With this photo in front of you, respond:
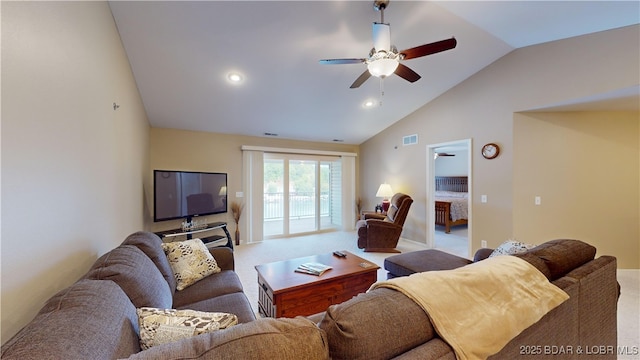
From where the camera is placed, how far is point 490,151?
3.72 m

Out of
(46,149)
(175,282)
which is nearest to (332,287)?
(175,282)

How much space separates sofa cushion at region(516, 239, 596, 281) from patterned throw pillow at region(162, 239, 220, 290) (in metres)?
2.28

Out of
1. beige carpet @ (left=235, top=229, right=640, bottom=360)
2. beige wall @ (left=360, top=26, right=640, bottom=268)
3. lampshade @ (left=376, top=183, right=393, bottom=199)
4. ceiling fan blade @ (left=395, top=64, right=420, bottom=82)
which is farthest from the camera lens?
lampshade @ (left=376, top=183, right=393, bottom=199)

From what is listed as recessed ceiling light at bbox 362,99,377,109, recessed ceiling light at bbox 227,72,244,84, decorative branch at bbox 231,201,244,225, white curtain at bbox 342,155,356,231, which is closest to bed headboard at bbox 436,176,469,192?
white curtain at bbox 342,155,356,231

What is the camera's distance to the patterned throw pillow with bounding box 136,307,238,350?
89cm

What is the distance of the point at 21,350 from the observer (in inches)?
23.5

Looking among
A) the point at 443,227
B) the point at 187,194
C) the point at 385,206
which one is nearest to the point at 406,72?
the point at 385,206

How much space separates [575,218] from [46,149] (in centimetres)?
553

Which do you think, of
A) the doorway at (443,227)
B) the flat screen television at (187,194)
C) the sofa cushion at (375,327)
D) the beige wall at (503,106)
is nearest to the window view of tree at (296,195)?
the flat screen television at (187,194)

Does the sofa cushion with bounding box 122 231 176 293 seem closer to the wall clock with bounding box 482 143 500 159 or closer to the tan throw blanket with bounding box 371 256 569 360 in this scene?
the tan throw blanket with bounding box 371 256 569 360

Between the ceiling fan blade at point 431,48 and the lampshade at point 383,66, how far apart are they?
121mm

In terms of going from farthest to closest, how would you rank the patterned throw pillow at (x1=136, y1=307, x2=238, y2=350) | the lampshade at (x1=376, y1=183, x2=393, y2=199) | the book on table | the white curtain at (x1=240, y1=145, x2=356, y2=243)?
1. the lampshade at (x1=376, y1=183, x2=393, y2=199)
2. the white curtain at (x1=240, y1=145, x2=356, y2=243)
3. the book on table
4. the patterned throw pillow at (x1=136, y1=307, x2=238, y2=350)

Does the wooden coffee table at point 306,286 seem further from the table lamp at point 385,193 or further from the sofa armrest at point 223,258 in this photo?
the table lamp at point 385,193

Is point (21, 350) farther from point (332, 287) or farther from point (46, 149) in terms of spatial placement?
point (332, 287)
